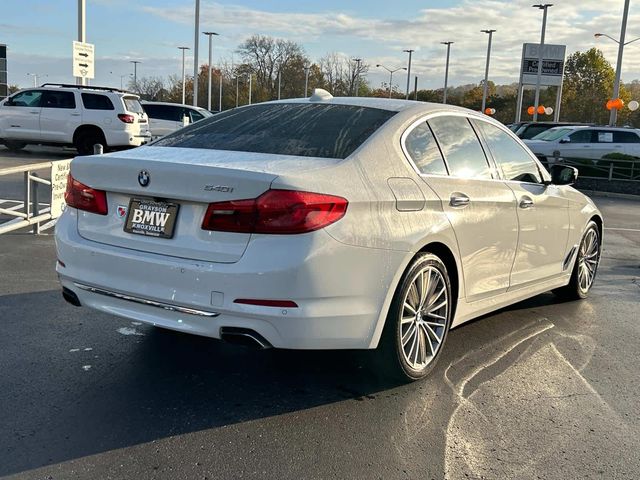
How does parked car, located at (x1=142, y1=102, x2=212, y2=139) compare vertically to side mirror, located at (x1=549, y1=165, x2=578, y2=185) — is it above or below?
above

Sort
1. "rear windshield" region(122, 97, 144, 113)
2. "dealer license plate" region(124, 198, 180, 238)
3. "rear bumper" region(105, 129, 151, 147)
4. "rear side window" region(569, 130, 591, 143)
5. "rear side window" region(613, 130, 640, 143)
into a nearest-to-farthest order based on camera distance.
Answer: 1. "dealer license plate" region(124, 198, 180, 238)
2. "rear bumper" region(105, 129, 151, 147)
3. "rear windshield" region(122, 97, 144, 113)
4. "rear side window" region(569, 130, 591, 143)
5. "rear side window" region(613, 130, 640, 143)

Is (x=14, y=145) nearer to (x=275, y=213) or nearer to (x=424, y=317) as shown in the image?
(x=424, y=317)

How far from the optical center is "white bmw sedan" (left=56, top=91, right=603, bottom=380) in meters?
3.21

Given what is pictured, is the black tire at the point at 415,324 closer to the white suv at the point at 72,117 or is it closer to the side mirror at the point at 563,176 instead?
the side mirror at the point at 563,176

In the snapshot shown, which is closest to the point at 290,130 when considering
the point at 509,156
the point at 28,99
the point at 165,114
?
the point at 509,156

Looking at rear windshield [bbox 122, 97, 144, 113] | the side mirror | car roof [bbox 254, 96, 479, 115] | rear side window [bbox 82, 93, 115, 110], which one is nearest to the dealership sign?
rear windshield [bbox 122, 97, 144, 113]

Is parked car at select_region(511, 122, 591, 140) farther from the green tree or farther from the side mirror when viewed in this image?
the green tree

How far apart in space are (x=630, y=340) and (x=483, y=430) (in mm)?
2281

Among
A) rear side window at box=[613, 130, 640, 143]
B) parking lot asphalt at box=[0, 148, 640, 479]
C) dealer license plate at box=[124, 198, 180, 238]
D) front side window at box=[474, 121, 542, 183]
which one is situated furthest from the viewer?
rear side window at box=[613, 130, 640, 143]

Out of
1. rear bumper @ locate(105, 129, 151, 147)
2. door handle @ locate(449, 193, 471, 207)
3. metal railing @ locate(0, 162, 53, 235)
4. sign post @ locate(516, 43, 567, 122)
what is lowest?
metal railing @ locate(0, 162, 53, 235)

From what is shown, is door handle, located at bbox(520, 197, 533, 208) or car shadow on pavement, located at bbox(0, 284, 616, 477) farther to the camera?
door handle, located at bbox(520, 197, 533, 208)

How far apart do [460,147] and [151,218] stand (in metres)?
2.16

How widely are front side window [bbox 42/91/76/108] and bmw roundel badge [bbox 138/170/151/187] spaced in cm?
1698

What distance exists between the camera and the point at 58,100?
62.3 ft
